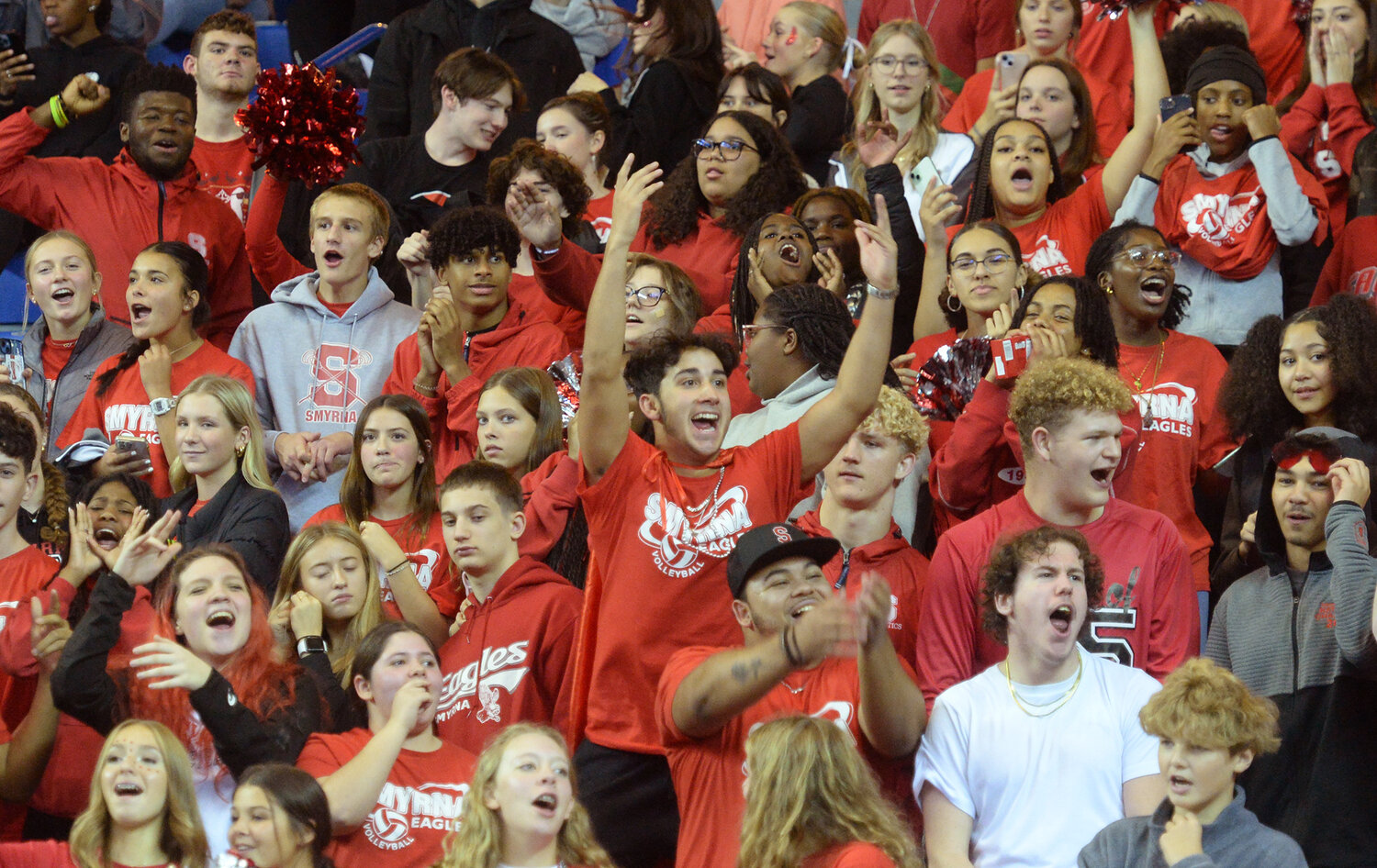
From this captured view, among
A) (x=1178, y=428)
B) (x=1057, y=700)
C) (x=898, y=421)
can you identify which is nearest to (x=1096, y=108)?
(x=1178, y=428)

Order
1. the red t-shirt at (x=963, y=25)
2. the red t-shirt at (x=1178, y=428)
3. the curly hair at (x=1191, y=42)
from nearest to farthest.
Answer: the red t-shirt at (x=1178, y=428), the curly hair at (x=1191, y=42), the red t-shirt at (x=963, y=25)

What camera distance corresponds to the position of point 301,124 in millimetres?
7715

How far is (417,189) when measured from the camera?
27.7 ft

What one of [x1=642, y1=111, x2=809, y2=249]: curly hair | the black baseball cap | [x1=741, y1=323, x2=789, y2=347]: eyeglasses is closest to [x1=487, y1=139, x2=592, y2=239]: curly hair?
[x1=642, y1=111, x2=809, y2=249]: curly hair

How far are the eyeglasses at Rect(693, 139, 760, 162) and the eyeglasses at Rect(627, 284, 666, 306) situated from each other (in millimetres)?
1185

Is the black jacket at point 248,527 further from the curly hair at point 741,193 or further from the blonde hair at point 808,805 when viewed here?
the blonde hair at point 808,805

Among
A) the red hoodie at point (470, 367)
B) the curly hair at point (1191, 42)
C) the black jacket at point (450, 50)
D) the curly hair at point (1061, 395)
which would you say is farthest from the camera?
the black jacket at point (450, 50)

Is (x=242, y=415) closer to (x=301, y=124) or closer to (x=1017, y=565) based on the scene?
(x=301, y=124)

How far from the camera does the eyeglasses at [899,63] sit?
824cm

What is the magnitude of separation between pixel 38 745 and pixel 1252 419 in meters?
4.06

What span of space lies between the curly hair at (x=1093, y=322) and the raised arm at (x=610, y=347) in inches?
54.0

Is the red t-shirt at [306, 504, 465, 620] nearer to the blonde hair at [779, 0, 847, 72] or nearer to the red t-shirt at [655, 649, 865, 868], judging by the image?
the red t-shirt at [655, 649, 865, 868]

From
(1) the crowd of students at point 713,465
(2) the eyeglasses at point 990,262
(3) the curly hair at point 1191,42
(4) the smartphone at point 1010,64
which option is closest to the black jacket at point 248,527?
(1) the crowd of students at point 713,465

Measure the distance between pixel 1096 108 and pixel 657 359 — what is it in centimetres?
424
